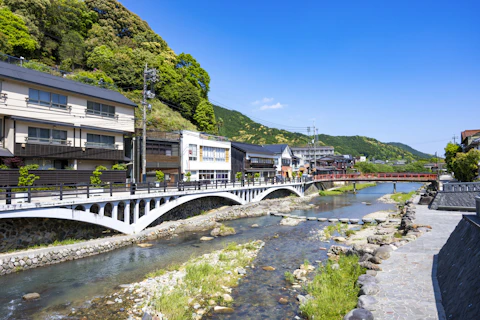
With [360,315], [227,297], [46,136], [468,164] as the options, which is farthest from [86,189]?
[468,164]

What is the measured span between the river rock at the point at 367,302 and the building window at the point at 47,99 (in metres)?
27.8

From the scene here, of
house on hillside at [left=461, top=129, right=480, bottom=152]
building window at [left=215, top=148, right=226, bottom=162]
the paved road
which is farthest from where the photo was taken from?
house on hillside at [left=461, top=129, right=480, bottom=152]

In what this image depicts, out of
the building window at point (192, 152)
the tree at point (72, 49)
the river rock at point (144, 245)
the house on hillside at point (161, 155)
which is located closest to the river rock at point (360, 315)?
the river rock at point (144, 245)

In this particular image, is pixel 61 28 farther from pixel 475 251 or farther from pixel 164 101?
pixel 475 251

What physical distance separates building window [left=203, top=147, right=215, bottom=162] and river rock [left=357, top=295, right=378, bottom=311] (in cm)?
3284

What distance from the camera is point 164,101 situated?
2253 inches

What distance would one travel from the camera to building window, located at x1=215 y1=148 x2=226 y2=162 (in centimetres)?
4239

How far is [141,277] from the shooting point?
1431 cm

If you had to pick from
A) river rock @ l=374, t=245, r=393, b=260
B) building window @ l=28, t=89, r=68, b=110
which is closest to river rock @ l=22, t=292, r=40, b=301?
river rock @ l=374, t=245, r=393, b=260

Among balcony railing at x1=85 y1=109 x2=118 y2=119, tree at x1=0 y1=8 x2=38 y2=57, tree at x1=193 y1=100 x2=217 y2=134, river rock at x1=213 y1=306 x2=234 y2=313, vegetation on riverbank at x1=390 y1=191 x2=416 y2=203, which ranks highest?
tree at x1=0 y1=8 x2=38 y2=57

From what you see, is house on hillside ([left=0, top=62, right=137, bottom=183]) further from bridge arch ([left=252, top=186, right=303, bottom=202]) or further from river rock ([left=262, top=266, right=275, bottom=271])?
bridge arch ([left=252, top=186, right=303, bottom=202])

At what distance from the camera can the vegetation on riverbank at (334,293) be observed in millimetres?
8844

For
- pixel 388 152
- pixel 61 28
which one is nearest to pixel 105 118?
A: pixel 61 28

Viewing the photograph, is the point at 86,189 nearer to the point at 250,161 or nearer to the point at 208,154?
the point at 208,154
